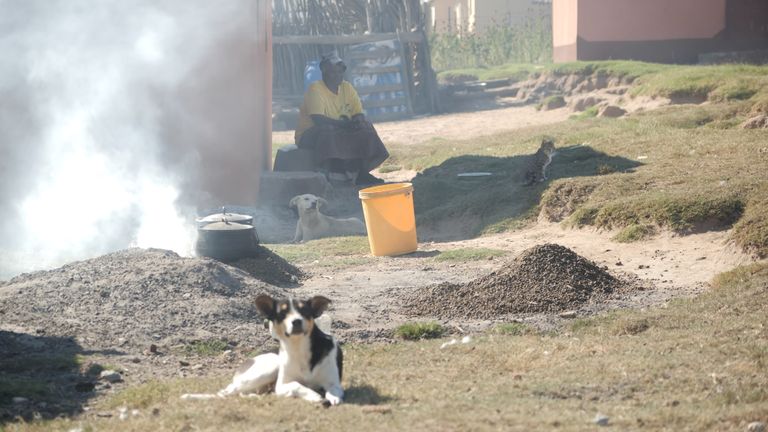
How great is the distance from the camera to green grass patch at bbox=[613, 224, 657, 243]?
10141 millimetres

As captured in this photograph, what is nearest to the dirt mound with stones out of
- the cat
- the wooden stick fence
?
the cat

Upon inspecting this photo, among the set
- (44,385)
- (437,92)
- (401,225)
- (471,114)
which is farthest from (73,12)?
(437,92)

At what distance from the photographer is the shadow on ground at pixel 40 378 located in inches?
227

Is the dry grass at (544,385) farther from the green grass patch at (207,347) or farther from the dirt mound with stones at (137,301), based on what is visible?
the dirt mound with stones at (137,301)

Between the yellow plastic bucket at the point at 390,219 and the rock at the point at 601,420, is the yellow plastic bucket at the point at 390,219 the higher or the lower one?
the lower one

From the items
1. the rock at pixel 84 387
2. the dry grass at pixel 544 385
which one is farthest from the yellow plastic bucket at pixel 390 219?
the rock at pixel 84 387

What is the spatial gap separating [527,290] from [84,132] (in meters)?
6.01

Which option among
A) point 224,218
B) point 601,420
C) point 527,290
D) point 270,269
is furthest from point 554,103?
point 601,420

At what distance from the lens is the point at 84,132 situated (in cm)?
1217

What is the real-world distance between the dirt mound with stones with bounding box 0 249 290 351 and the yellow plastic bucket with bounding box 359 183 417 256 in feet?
7.68

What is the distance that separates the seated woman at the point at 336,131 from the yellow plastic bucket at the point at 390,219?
4.53 m

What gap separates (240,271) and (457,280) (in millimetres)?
1860

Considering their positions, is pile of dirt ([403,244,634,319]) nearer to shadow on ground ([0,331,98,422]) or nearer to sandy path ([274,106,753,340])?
sandy path ([274,106,753,340])

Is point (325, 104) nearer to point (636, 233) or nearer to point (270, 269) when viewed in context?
point (270, 269)
